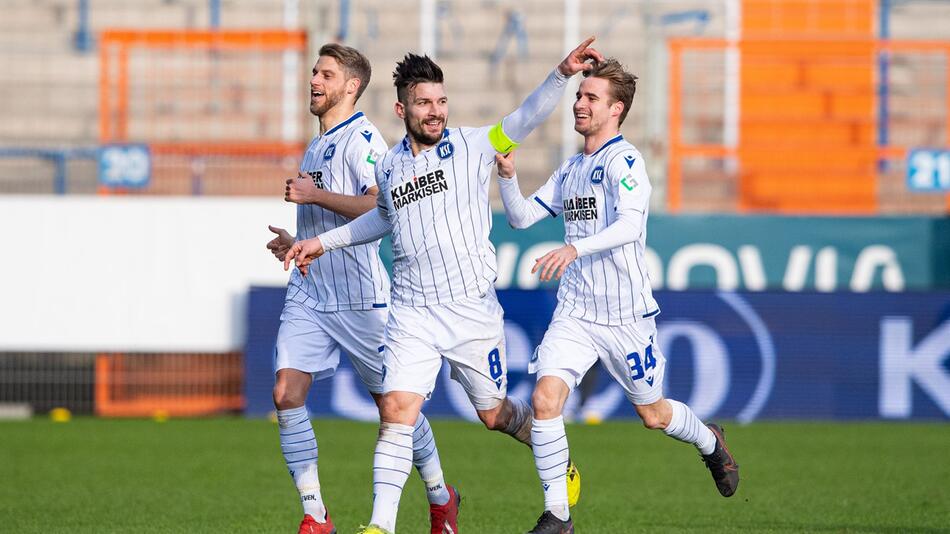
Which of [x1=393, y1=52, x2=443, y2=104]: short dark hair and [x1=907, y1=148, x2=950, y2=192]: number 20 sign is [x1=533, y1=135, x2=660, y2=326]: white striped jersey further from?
[x1=907, y1=148, x2=950, y2=192]: number 20 sign

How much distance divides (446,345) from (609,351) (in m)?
1.03

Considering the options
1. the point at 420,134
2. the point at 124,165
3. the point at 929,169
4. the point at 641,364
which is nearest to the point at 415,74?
the point at 420,134

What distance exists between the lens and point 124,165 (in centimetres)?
1430

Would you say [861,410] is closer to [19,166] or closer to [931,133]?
[931,133]

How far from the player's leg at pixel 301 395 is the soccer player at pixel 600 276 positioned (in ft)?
3.37

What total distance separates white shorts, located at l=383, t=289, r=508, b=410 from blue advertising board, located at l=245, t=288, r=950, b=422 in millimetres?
7020

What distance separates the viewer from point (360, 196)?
6820 millimetres

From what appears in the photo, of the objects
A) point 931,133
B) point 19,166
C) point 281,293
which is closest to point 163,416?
point 281,293

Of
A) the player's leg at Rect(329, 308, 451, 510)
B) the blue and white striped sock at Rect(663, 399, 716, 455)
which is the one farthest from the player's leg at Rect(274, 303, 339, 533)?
the blue and white striped sock at Rect(663, 399, 716, 455)

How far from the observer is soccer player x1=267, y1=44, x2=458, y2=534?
6.89 metres

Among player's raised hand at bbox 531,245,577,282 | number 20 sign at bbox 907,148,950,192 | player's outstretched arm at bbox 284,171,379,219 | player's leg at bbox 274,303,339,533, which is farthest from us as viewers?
number 20 sign at bbox 907,148,950,192

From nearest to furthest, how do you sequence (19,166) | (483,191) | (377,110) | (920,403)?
(483,191), (920,403), (19,166), (377,110)

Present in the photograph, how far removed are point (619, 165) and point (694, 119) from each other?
26.6 ft

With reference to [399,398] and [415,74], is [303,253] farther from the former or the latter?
[415,74]
